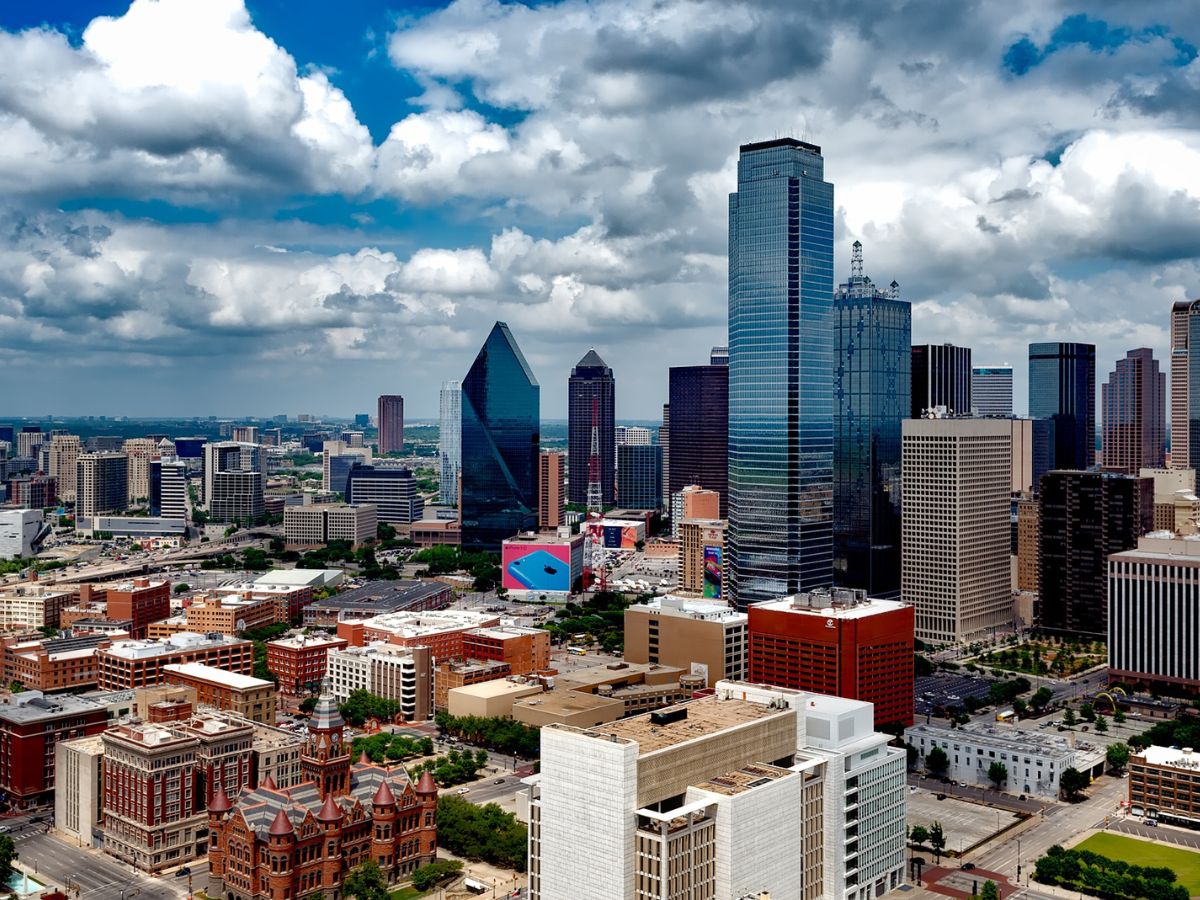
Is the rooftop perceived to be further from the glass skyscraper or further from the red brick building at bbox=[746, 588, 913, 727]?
the glass skyscraper

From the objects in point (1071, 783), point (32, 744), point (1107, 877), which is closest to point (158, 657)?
point (32, 744)

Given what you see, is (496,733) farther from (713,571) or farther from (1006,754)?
(713,571)

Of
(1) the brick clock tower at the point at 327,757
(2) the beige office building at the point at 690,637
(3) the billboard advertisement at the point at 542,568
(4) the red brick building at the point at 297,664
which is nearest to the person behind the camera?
(1) the brick clock tower at the point at 327,757

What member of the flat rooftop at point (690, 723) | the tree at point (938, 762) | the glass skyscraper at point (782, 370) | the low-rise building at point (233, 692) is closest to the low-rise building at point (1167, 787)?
the tree at point (938, 762)

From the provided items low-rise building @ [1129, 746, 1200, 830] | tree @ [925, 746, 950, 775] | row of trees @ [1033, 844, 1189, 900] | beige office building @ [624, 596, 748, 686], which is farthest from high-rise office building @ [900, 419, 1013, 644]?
row of trees @ [1033, 844, 1189, 900]

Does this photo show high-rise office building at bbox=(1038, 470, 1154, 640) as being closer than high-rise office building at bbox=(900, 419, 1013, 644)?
No

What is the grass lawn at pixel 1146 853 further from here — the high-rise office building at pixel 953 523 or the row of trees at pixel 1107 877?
the high-rise office building at pixel 953 523

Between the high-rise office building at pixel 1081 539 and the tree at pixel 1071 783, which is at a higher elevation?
the high-rise office building at pixel 1081 539
